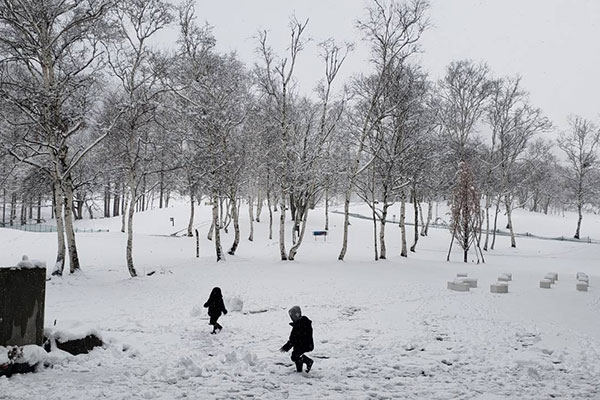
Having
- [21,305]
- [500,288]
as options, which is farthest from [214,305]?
[500,288]

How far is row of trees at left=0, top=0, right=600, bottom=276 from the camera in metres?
17.0

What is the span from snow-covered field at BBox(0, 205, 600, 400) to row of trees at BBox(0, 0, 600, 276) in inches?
141

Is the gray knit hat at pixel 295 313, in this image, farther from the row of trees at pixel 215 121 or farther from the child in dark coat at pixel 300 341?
the row of trees at pixel 215 121

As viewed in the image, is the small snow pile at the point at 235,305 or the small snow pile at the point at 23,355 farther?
the small snow pile at the point at 235,305

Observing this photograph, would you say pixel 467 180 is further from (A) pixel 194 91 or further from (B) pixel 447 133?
(A) pixel 194 91

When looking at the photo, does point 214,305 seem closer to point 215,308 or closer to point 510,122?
point 215,308

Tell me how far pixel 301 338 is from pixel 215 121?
1724 centimetres

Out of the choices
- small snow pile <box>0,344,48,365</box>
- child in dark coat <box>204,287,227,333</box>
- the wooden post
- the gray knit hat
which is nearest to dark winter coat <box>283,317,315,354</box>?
the gray knit hat

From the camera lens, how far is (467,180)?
30.2 m

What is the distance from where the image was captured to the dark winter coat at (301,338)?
7.83 m

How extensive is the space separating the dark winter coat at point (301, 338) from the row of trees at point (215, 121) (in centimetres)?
1295

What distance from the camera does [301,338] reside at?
786 cm

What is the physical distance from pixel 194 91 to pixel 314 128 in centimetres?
1567

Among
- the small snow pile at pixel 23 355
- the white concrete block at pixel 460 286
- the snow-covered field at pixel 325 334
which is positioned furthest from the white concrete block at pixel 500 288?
the small snow pile at pixel 23 355
